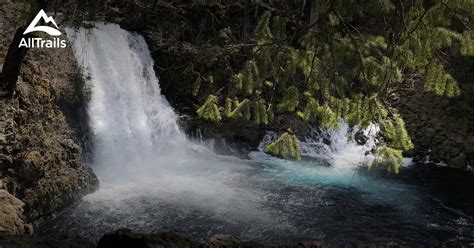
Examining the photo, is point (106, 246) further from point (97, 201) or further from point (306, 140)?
point (306, 140)

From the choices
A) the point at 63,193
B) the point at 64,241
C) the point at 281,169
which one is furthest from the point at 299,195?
the point at 64,241

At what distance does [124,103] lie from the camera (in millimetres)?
11641

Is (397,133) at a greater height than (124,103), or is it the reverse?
(124,103)

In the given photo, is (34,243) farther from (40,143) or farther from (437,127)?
(437,127)

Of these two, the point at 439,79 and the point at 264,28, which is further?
the point at 264,28

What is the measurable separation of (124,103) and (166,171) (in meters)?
2.34

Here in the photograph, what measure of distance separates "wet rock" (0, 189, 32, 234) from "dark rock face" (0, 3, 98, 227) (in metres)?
0.38

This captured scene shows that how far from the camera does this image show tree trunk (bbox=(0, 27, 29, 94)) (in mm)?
6668

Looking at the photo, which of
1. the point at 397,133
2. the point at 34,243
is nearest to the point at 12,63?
the point at 34,243

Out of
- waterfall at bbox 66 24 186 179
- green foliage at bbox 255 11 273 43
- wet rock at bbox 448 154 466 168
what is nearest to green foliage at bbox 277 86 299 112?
green foliage at bbox 255 11 273 43

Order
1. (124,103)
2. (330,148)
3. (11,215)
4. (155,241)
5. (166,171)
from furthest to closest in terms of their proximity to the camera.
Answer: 1. (330,148)
2. (124,103)
3. (166,171)
4. (11,215)
5. (155,241)

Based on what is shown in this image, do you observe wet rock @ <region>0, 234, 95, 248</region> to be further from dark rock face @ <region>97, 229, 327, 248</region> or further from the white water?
the white water

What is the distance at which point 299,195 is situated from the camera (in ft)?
32.0

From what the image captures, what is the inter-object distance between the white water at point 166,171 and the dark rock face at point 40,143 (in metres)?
0.55
